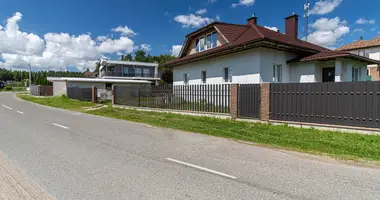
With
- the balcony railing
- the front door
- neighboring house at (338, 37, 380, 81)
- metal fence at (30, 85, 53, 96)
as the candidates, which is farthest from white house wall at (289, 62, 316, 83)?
metal fence at (30, 85, 53, 96)

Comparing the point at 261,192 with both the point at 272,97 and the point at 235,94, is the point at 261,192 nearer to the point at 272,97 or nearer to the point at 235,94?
the point at 272,97

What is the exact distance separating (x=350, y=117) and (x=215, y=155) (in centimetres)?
578

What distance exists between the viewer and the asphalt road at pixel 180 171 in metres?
3.61

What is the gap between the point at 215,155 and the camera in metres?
5.68

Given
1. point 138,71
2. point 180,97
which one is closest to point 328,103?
point 180,97

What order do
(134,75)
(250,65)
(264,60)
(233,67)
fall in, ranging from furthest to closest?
(134,75) < (233,67) < (250,65) < (264,60)

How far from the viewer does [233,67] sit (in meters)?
15.7

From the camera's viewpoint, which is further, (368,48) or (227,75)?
(368,48)

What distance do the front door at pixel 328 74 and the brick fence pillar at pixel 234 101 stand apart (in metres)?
7.69

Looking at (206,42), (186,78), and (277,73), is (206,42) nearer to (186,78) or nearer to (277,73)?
(186,78)

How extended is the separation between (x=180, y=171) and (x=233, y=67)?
479 inches

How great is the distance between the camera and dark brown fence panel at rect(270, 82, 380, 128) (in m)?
7.75

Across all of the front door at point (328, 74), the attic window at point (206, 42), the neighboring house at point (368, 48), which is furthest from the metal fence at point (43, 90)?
the neighboring house at point (368, 48)

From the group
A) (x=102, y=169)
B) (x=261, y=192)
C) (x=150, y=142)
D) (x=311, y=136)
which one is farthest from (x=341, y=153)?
(x=102, y=169)
